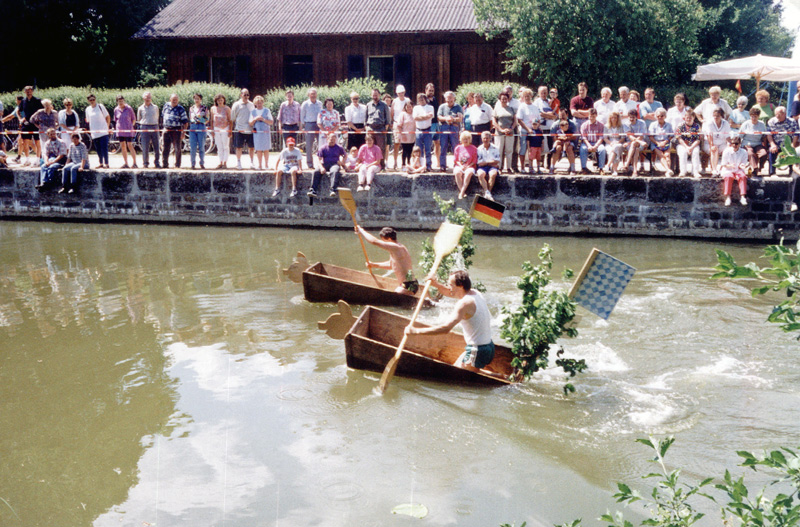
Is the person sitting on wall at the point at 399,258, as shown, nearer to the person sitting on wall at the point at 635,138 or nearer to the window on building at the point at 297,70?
the person sitting on wall at the point at 635,138

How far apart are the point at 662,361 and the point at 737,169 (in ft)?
23.8

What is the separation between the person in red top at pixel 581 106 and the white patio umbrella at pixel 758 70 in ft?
11.9

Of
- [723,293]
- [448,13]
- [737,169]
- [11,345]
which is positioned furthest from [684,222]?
[448,13]

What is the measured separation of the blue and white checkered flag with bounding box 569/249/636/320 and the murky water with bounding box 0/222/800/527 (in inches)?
36.8

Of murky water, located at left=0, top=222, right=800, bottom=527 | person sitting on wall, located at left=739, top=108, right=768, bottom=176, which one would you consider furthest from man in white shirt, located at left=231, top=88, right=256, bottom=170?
person sitting on wall, located at left=739, top=108, right=768, bottom=176

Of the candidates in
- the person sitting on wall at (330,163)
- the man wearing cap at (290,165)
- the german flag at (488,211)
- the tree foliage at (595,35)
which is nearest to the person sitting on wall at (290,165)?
the man wearing cap at (290,165)

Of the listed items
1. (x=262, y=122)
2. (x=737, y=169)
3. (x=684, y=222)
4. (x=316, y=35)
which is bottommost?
(x=684, y=222)

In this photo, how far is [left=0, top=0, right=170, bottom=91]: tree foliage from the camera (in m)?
30.8

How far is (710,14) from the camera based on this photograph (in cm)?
2962

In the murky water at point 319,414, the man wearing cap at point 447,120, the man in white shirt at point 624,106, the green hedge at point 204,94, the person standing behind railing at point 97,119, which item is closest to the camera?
the murky water at point 319,414

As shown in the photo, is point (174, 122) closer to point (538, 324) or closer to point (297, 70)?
point (297, 70)

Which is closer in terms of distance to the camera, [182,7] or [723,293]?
[723,293]

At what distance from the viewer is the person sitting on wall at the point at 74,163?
18484mm

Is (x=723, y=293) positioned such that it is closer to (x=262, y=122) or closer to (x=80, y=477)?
(x=80, y=477)
